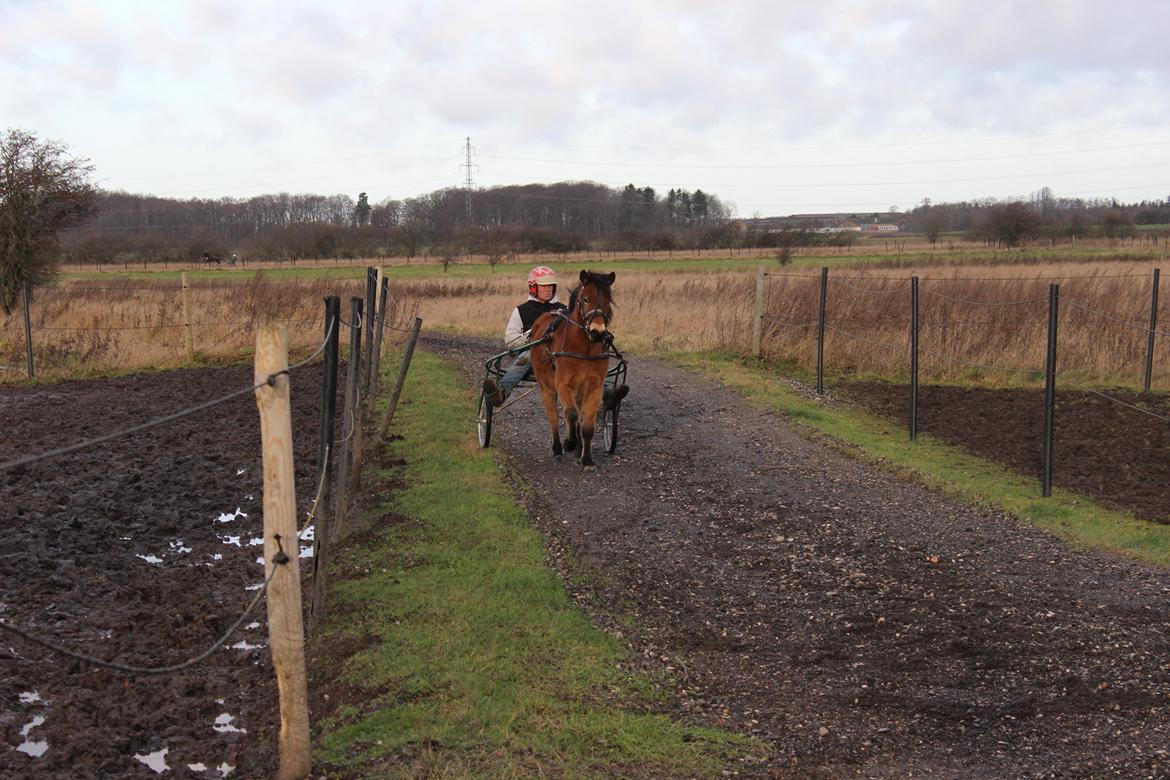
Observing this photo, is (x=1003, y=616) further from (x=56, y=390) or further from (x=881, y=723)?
(x=56, y=390)

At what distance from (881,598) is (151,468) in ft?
24.7

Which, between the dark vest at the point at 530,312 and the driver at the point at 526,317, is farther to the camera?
the dark vest at the point at 530,312

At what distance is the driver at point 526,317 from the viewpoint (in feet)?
37.7

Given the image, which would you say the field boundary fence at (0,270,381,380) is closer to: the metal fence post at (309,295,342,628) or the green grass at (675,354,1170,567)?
the green grass at (675,354,1170,567)

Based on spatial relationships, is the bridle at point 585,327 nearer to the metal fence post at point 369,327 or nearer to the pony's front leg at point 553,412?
the pony's front leg at point 553,412

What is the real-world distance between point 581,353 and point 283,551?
6070 millimetres

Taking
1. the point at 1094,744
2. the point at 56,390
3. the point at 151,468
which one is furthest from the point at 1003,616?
the point at 56,390

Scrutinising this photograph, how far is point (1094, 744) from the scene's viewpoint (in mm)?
4539

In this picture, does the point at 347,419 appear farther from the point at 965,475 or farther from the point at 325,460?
the point at 965,475

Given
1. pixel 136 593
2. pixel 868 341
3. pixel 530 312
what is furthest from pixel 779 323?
pixel 136 593

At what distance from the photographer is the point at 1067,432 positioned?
12.6 metres

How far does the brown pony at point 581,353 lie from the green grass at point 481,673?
6.14ft

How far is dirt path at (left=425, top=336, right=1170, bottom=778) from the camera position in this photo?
15.2 feet

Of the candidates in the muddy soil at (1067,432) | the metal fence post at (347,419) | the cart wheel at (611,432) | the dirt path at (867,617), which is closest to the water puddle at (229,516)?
the metal fence post at (347,419)
